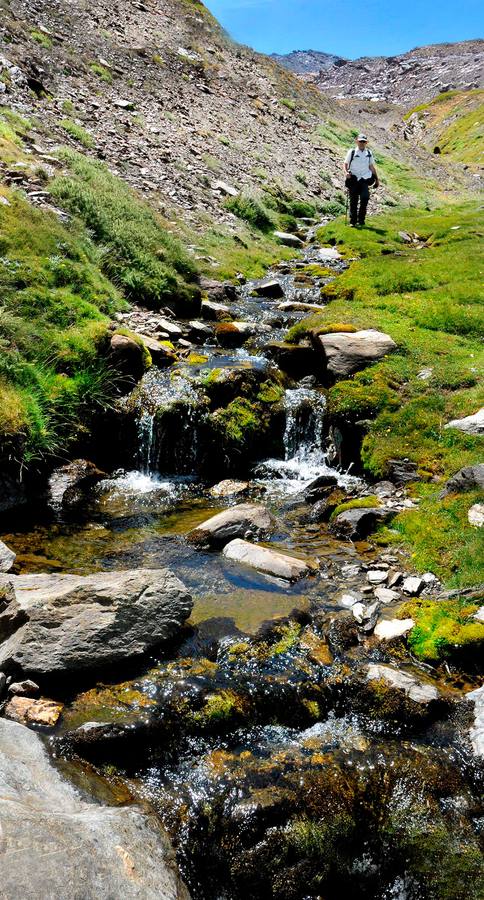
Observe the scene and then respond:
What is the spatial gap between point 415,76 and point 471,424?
197 m

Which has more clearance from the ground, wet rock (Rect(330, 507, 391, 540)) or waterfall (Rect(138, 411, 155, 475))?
waterfall (Rect(138, 411, 155, 475))

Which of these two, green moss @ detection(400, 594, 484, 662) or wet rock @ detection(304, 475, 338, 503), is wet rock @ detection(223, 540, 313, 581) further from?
wet rock @ detection(304, 475, 338, 503)

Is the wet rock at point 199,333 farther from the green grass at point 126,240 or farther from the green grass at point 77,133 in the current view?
the green grass at point 77,133

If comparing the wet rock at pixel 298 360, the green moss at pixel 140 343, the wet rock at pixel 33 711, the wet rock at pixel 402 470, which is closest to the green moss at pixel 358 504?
the wet rock at pixel 402 470

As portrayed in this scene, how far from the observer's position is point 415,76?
554 feet

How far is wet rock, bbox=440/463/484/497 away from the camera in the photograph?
995cm

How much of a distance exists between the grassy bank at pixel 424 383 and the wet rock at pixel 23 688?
18.8 ft

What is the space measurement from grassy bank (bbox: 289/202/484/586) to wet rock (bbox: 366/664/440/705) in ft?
6.59

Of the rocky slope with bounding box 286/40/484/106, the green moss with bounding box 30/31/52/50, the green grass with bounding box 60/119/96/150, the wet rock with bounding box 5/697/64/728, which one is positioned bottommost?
the wet rock with bounding box 5/697/64/728

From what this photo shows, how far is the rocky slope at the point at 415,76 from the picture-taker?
152 meters

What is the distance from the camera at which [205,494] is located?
12.9 metres

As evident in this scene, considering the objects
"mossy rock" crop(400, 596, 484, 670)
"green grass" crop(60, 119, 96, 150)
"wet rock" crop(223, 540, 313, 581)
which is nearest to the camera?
"mossy rock" crop(400, 596, 484, 670)

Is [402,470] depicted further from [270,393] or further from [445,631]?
[445,631]

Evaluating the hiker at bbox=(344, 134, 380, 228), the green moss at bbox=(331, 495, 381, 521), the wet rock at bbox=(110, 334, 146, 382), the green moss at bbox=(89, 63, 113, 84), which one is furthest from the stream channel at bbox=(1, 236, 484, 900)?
the green moss at bbox=(89, 63, 113, 84)
